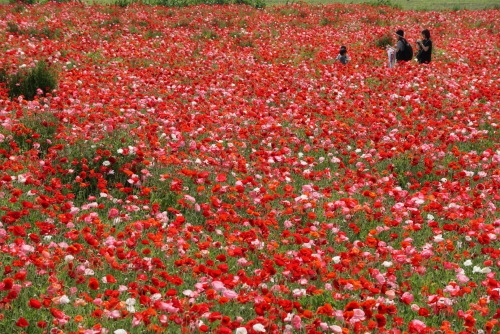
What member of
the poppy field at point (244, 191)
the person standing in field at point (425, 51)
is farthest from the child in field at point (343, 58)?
the person standing in field at point (425, 51)

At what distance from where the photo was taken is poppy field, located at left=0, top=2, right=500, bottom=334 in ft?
15.2

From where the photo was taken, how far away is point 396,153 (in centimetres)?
907

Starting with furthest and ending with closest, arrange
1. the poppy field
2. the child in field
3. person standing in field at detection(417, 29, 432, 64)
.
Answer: person standing in field at detection(417, 29, 432, 64), the child in field, the poppy field

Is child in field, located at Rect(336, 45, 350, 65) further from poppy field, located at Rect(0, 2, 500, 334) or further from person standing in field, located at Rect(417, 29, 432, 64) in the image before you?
person standing in field, located at Rect(417, 29, 432, 64)

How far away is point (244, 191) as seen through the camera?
7441 millimetres

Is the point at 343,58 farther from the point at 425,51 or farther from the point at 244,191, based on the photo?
the point at 244,191

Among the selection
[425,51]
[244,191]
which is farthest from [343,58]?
[244,191]

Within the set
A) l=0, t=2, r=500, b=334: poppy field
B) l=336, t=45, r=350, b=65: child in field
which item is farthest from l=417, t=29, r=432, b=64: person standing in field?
l=336, t=45, r=350, b=65: child in field

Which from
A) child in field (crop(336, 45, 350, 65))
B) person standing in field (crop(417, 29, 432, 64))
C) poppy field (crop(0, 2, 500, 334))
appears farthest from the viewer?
person standing in field (crop(417, 29, 432, 64))

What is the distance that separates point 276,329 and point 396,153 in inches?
209

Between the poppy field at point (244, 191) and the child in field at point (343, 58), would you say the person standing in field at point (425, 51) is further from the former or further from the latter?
the child in field at point (343, 58)

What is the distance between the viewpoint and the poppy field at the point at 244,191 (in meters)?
4.64

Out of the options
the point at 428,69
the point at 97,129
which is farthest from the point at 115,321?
the point at 428,69

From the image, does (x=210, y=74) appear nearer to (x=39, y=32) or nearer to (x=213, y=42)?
(x=213, y=42)
